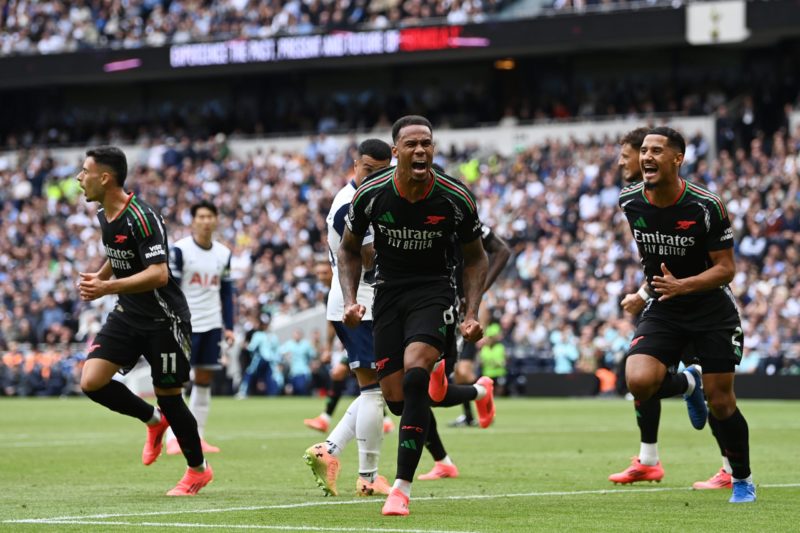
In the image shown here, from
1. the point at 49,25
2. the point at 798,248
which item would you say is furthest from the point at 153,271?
the point at 49,25

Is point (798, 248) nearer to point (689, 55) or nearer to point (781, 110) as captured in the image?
point (781, 110)

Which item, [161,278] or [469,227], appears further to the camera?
[161,278]

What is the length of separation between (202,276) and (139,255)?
214 inches

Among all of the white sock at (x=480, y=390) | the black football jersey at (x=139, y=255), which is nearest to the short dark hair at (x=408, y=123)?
the black football jersey at (x=139, y=255)

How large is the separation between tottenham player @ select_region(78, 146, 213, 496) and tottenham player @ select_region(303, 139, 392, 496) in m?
0.94

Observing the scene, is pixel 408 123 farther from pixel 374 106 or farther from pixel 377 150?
pixel 374 106

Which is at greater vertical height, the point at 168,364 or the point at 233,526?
the point at 168,364

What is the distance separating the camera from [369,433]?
10.4m

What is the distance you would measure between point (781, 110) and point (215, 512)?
102ft

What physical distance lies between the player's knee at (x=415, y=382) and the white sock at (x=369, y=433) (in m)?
1.54

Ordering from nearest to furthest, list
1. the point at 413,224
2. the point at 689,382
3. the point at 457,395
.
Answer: the point at 413,224 → the point at 689,382 → the point at 457,395

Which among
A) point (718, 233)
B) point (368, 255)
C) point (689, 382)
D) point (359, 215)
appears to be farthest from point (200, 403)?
point (718, 233)

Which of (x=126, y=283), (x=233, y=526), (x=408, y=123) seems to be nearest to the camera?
(x=233, y=526)

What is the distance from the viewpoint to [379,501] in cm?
970
